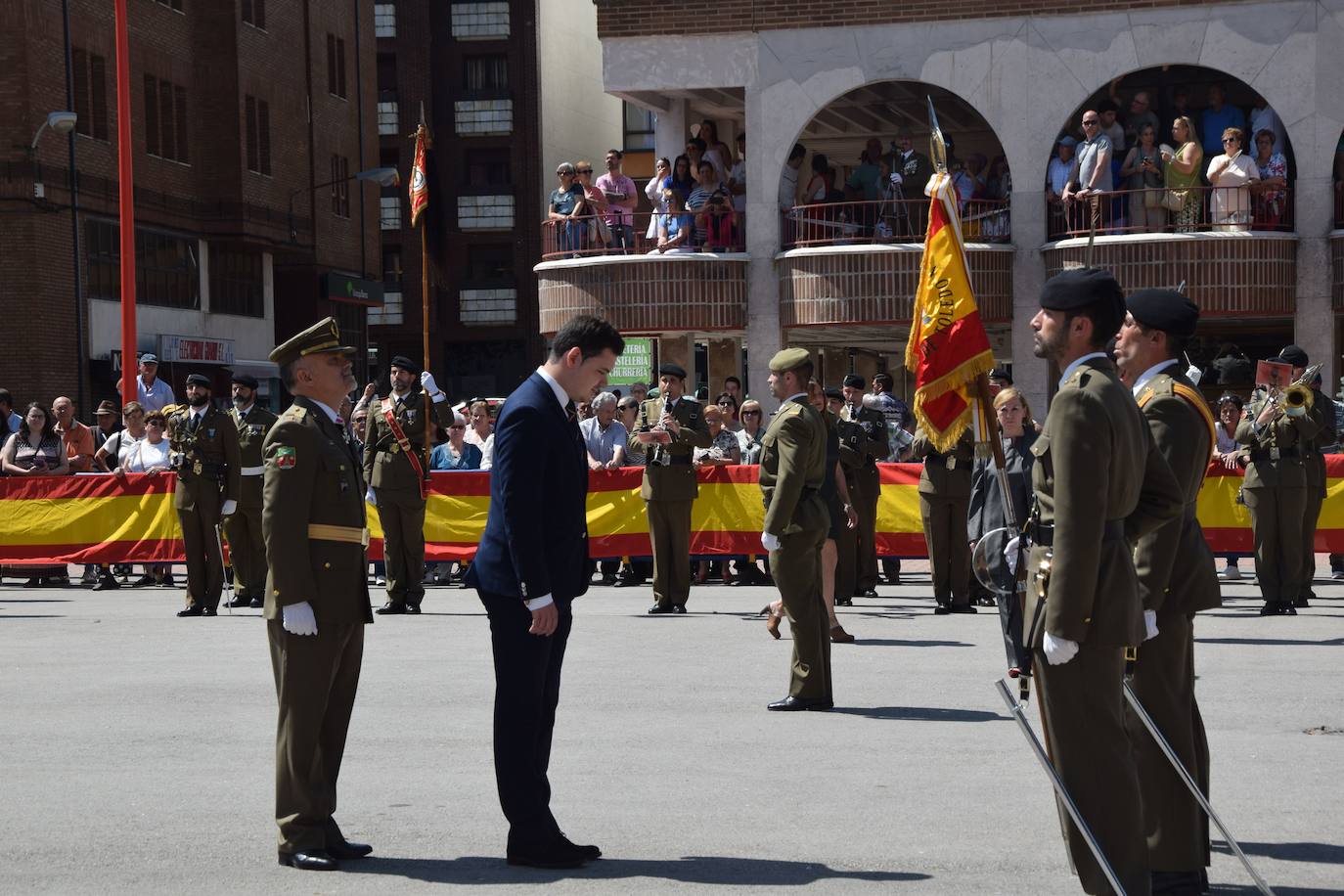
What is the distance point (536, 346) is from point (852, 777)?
59.3 meters

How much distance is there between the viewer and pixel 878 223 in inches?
1072

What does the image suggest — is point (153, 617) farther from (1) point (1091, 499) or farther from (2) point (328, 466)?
(1) point (1091, 499)

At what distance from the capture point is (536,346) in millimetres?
66875

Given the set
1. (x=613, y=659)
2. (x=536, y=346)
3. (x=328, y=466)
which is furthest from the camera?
(x=536, y=346)

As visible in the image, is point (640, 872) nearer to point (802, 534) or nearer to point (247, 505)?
point (802, 534)

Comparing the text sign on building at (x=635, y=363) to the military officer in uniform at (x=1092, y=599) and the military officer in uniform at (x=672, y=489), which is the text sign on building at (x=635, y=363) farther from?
the military officer in uniform at (x=1092, y=599)

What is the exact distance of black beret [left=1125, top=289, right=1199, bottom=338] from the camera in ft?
21.5

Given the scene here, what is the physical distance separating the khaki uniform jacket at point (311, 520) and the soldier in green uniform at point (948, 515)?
367 inches

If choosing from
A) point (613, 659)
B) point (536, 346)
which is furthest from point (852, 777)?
point (536, 346)

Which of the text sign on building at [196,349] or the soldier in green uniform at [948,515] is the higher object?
the text sign on building at [196,349]

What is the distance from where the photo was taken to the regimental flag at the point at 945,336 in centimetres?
795

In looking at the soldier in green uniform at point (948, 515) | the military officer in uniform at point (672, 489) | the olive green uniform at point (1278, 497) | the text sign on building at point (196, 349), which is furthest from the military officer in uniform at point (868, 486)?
the text sign on building at point (196, 349)

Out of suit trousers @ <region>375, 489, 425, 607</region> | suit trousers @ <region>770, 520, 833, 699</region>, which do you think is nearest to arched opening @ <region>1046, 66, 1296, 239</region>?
suit trousers @ <region>375, 489, 425, 607</region>

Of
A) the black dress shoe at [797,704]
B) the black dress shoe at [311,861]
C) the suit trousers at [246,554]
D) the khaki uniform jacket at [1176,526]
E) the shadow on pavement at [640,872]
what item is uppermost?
the khaki uniform jacket at [1176,526]
